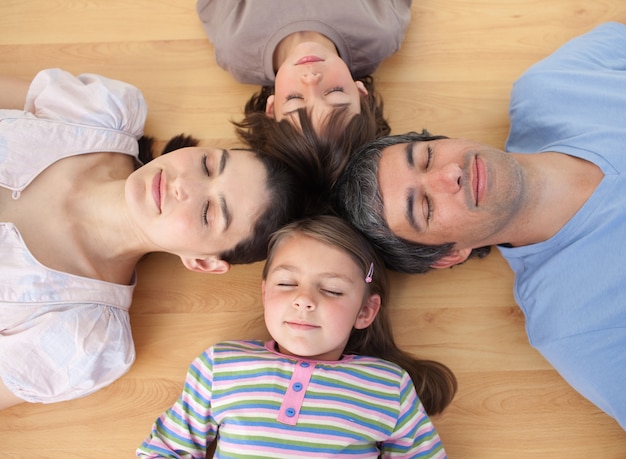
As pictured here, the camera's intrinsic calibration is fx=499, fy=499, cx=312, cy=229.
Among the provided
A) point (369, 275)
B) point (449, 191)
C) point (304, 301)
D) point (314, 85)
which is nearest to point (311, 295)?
point (304, 301)

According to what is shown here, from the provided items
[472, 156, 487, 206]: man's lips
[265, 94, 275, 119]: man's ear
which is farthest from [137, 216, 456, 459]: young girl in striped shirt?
[265, 94, 275, 119]: man's ear

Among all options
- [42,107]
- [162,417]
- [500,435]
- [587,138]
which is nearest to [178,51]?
[42,107]

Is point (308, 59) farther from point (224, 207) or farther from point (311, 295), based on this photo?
point (311, 295)

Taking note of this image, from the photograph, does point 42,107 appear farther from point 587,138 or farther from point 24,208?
point 587,138

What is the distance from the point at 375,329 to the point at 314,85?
2.70ft

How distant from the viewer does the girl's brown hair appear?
149cm

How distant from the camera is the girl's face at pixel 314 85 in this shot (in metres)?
1.61

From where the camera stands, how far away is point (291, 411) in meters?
1.39

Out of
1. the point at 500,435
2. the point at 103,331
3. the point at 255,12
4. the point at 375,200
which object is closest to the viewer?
the point at 375,200

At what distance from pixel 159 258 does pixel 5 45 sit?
1.05 meters

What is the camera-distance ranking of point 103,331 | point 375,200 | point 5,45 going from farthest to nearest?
1. point 5,45
2. point 103,331
3. point 375,200

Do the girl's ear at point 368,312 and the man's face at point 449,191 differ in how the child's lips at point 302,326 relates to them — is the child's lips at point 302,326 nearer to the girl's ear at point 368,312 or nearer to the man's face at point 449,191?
the girl's ear at point 368,312

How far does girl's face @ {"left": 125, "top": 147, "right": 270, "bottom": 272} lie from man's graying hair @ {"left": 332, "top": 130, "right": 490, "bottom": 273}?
0.87ft

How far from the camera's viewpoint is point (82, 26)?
6.44 ft
